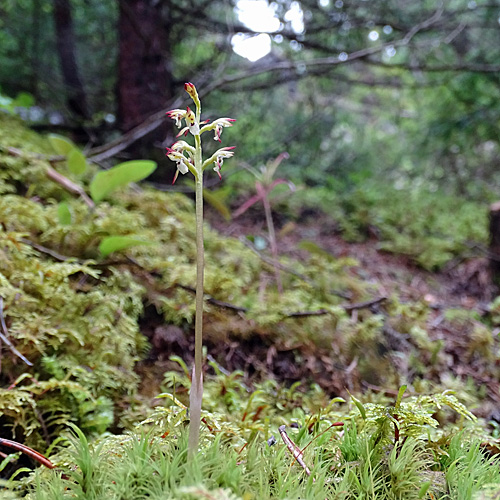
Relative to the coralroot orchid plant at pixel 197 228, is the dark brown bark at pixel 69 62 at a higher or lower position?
higher

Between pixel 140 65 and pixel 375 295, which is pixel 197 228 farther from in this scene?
pixel 140 65

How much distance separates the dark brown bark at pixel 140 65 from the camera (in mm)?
4102

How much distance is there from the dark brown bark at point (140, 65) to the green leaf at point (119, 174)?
204 centimetres

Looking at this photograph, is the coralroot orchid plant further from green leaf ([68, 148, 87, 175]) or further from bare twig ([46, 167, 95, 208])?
bare twig ([46, 167, 95, 208])

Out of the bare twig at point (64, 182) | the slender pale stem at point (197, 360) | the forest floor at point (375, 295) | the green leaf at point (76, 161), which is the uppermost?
the green leaf at point (76, 161)

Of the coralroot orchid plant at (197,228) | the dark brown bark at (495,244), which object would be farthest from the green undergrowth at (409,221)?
the coralroot orchid plant at (197,228)

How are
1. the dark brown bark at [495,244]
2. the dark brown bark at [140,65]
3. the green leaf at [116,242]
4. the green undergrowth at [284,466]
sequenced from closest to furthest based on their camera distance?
the green undergrowth at [284,466], the green leaf at [116,242], the dark brown bark at [495,244], the dark brown bark at [140,65]

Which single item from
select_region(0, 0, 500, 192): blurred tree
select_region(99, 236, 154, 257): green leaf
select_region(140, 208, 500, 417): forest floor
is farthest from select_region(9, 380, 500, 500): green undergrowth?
select_region(0, 0, 500, 192): blurred tree

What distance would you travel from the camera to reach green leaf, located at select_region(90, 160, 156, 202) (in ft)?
7.29

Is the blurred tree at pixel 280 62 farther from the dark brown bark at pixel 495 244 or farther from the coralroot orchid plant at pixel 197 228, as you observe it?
the coralroot orchid plant at pixel 197 228

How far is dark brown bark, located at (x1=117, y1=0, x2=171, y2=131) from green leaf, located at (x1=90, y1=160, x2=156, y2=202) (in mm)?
2042

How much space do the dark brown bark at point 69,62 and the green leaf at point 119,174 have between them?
2.98m

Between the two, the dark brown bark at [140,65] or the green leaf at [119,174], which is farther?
the dark brown bark at [140,65]

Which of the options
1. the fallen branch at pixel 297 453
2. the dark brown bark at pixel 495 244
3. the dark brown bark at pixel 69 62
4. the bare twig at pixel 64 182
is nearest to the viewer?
the fallen branch at pixel 297 453
